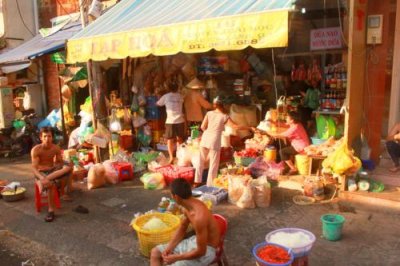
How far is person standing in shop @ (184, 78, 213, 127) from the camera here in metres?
9.61

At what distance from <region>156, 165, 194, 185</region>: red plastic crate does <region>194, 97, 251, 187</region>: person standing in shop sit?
320mm

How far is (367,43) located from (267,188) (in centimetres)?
312

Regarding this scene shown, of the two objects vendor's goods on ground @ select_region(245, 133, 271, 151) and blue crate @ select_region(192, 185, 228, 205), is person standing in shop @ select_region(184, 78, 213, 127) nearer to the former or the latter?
vendor's goods on ground @ select_region(245, 133, 271, 151)

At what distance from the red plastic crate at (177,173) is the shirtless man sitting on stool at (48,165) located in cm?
185

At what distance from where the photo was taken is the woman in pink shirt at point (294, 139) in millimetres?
7738

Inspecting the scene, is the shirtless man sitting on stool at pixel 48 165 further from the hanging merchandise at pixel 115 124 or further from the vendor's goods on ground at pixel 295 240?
the vendor's goods on ground at pixel 295 240

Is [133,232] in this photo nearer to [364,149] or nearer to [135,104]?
[364,149]

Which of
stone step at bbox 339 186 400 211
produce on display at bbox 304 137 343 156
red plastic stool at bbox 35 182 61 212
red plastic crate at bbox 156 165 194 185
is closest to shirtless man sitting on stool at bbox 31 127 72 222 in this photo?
red plastic stool at bbox 35 182 61 212

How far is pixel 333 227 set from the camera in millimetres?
5168

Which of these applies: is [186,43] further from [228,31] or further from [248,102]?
[248,102]

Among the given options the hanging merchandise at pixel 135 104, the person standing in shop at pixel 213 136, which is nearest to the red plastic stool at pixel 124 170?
the person standing in shop at pixel 213 136

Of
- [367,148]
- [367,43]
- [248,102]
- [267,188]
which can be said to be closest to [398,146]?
[367,148]

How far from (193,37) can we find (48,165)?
3402 mm

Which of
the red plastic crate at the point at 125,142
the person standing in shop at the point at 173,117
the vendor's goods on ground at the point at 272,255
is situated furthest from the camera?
the red plastic crate at the point at 125,142
